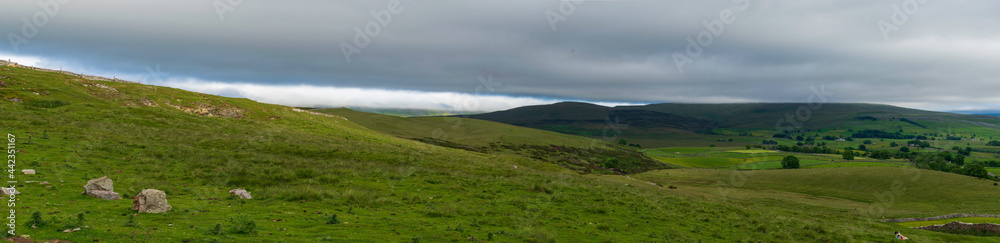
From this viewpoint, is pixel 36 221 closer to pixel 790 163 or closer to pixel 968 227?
pixel 968 227

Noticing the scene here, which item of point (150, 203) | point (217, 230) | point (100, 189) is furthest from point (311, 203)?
point (100, 189)

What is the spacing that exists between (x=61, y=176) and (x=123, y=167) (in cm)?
406

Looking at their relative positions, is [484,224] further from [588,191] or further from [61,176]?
[61,176]

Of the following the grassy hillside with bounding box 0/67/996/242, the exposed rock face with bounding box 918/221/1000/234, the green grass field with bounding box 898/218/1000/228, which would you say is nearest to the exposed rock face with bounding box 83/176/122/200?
the grassy hillside with bounding box 0/67/996/242

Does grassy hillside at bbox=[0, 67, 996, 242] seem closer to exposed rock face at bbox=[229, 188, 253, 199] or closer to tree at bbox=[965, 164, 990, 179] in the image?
exposed rock face at bbox=[229, 188, 253, 199]

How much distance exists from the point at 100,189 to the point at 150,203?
407 centimetres

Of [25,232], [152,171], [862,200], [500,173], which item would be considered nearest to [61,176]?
[152,171]

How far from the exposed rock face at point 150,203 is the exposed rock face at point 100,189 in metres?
2.75

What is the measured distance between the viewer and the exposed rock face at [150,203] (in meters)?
13.1

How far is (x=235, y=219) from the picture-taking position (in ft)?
44.8

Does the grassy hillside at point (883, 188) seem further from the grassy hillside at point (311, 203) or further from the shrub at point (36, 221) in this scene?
the shrub at point (36, 221)

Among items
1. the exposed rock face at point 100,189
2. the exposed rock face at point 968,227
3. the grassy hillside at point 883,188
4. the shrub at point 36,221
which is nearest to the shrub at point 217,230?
the shrub at point 36,221

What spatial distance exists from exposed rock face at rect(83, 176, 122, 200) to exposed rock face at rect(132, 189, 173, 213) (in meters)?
2.75

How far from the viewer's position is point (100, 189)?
1509cm
